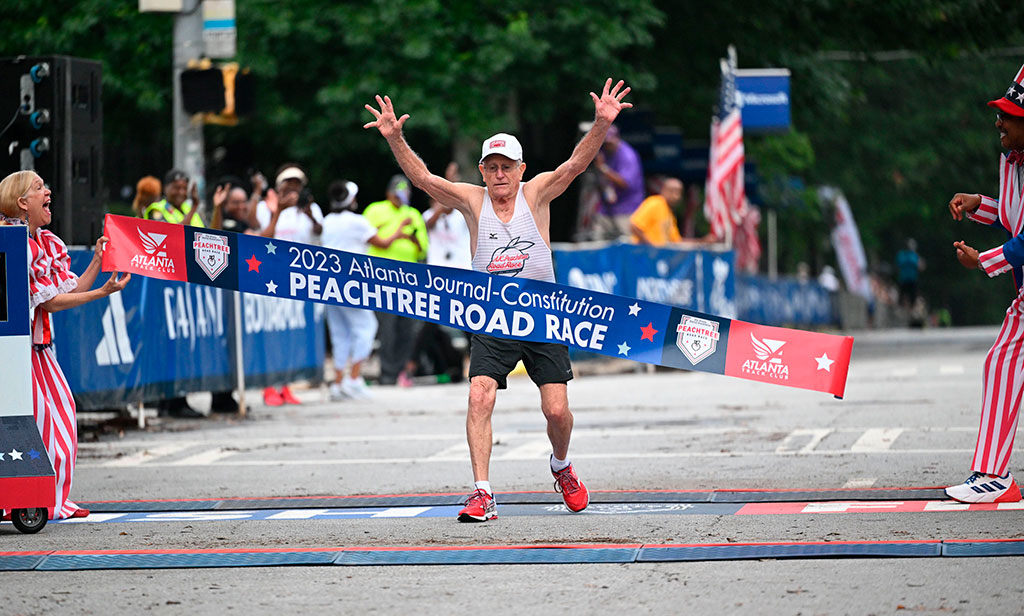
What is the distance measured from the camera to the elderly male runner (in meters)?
8.13

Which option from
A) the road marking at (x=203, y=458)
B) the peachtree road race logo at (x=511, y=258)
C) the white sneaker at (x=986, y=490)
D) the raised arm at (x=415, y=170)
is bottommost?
the road marking at (x=203, y=458)

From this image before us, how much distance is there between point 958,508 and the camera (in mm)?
7840

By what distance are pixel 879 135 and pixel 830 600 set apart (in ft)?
111

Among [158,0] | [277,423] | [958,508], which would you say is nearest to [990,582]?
Answer: [958,508]

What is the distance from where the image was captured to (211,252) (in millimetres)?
8781

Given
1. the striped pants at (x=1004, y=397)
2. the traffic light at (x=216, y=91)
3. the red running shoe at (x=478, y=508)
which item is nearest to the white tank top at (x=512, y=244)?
the red running shoe at (x=478, y=508)

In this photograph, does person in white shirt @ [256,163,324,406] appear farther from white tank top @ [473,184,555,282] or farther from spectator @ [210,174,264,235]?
white tank top @ [473,184,555,282]

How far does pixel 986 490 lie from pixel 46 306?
449 centimetres

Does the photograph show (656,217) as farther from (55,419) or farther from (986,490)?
(55,419)

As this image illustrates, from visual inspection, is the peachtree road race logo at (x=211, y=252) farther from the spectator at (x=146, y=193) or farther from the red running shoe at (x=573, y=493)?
the spectator at (x=146, y=193)

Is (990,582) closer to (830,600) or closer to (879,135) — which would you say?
(830,600)

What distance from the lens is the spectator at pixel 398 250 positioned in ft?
60.2

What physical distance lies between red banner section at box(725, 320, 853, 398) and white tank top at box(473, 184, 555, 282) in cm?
98

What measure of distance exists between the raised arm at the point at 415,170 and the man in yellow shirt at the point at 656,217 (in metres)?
13.7
